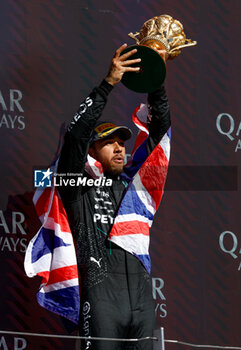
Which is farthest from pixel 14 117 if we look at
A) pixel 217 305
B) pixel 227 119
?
pixel 217 305

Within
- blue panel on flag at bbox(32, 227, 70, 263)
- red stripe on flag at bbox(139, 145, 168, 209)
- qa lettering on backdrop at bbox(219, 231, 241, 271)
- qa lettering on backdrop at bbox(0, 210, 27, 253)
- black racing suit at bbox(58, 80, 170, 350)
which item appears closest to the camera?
black racing suit at bbox(58, 80, 170, 350)

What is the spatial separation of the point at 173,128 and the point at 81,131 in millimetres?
1012

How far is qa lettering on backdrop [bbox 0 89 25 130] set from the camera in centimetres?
394

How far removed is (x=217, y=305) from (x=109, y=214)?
1.06 meters

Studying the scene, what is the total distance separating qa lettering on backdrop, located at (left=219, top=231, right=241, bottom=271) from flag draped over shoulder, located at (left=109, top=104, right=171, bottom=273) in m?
0.68

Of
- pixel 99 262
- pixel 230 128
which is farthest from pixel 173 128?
pixel 99 262

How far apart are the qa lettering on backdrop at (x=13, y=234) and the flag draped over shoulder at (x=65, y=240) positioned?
387 millimetres

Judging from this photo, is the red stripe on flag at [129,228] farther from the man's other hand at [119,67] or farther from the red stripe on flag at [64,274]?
the man's other hand at [119,67]

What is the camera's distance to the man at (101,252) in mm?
3330

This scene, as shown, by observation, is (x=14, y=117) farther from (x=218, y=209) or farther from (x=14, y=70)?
(x=218, y=209)

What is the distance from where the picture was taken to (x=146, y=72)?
3.45 metres

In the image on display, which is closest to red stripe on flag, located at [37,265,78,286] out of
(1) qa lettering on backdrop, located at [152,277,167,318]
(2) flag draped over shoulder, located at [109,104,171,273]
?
(2) flag draped over shoulder, located at [109,104,171,273]

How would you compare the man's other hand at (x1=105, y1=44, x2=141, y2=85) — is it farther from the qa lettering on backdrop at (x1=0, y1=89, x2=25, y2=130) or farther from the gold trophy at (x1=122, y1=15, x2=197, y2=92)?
the qa lettering on backdrop at (x1=0, y1=89, x2=25, y2=130)

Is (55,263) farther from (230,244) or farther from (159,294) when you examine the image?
(230,244)
